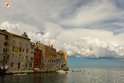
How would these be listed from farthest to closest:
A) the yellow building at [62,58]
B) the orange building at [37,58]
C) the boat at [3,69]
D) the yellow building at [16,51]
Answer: the yellow building at [62,58] → the orange building at [37,58] → the yellow building at [16,51] → the boat at [3,69]

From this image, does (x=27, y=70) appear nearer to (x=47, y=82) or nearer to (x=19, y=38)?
(x=19, y=38)

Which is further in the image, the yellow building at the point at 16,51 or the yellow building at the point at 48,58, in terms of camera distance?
the yellow building at the point at 48,58

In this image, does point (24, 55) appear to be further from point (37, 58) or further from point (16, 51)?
point (37, 58)

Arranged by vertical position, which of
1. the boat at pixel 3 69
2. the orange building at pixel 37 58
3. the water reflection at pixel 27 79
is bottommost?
the water reflection at pixel 27 79

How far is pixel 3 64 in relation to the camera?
86750 mm

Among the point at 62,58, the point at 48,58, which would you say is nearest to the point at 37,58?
the point at 48,58

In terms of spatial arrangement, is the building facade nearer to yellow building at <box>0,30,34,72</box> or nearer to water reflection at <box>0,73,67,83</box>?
yellow building at <box>0,30,34,72</box>

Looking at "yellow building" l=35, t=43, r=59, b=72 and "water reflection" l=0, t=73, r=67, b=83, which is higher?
"yellow building" l=35, t=43, r=59, b=72

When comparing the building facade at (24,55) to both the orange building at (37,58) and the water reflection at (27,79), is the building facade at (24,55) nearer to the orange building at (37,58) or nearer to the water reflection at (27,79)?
the orange building at (37,58)

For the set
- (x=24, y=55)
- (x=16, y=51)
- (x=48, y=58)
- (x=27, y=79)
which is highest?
(x=16, y=51)

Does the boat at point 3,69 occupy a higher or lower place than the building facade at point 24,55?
lower

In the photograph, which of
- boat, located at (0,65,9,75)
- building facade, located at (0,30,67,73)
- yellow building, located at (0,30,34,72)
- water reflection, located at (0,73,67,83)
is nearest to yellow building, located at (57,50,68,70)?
building facade, located at (0,30,67,73)

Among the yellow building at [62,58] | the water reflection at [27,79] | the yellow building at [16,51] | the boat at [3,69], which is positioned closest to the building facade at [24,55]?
the yellow building at [16,51]

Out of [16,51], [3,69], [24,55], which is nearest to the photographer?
[3,69]
